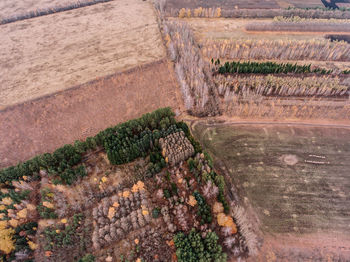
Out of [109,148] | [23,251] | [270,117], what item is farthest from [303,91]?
[23,251]

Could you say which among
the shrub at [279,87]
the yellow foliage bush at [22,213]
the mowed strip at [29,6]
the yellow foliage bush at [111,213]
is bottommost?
the yellow foliage bush at [111,213]

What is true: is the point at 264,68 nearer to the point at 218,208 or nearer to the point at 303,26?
the point at 303,26

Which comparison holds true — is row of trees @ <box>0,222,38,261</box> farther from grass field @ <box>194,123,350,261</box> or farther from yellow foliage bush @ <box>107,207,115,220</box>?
grass field @ <box>194,123,350,261</box>

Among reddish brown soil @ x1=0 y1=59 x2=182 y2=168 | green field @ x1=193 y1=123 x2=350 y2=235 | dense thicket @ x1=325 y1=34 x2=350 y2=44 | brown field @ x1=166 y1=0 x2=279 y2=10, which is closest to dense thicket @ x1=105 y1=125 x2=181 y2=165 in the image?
reddish brown soil @ x1=0 y1=59 x2=182 y2=168

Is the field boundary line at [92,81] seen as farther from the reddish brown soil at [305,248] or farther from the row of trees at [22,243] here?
the reddish brown soil at [305,248]

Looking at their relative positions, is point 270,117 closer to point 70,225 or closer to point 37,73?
point 70,225

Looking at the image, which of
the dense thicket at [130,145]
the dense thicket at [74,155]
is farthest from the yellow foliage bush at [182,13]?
the dense thicket at [130,145]
